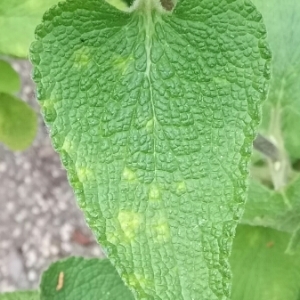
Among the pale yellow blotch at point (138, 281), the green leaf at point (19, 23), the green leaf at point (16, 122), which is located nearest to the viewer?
the pale yellow blotch at point (138, 281)

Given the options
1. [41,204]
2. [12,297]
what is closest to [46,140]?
[41,204]

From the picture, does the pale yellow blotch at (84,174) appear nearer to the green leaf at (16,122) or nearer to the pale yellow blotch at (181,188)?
the pale yellow blotch at (181,188)

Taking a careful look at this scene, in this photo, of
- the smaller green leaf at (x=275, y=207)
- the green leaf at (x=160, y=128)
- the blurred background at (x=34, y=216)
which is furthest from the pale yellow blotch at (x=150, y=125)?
the blurred background at (x=34, y=216)

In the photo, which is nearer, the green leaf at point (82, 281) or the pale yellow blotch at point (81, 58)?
the pale yellow blotch at point (81, 58)

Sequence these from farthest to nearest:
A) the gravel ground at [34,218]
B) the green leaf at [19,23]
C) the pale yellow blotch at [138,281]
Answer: the gravel ground at [34,218] → the green leaf at [19,23] → the pale yellow blotch at [138,281]

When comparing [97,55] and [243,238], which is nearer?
[97,55]

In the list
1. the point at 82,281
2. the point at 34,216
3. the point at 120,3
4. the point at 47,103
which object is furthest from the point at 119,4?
the point at 34,216

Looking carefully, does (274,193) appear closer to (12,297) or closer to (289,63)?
(289,63)

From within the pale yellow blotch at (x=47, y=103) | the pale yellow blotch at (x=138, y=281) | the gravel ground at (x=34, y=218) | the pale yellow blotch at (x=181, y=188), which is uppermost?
the pale yellow blotch at (x=181, y=188)
